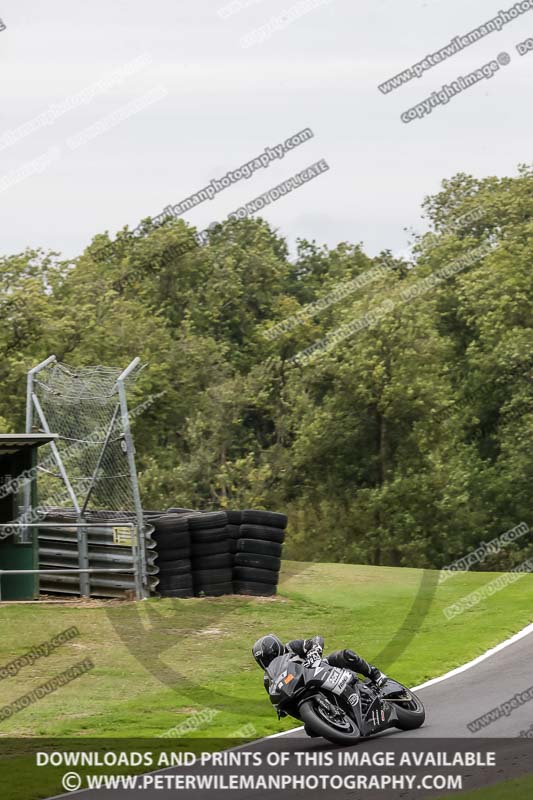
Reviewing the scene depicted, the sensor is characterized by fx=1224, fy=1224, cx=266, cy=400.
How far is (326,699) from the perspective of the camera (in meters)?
11.0

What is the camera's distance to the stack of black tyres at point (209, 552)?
2059cm

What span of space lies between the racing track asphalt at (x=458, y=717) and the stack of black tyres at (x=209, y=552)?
18.0ft

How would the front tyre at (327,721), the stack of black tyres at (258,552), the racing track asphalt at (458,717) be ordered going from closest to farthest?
the racing track asphalt at (458,717), the front tyre at (327,721), the stack of black tyres at (258,552)

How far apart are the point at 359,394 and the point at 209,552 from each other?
2314 centimetres

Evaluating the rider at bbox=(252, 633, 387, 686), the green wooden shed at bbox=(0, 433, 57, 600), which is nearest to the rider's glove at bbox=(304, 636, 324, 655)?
the rider at bbox=(252, 633, 387, 686)

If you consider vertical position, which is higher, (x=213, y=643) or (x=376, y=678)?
(x=376, y=678)

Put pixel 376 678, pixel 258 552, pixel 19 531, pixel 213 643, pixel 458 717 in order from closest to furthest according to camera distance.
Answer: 1. pixel 376 678
2. pixel 458 717
3. pixel 213 643
4. pixel 258 552
5. pixel 19 531

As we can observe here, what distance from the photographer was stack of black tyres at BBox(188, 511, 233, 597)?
20.6 metres

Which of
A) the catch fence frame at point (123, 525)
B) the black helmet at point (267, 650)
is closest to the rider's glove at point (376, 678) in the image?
the black helmet at point (267, 650)

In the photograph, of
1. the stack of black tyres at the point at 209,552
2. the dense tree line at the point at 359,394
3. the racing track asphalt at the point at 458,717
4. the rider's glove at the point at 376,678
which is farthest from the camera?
the dense tree line at the point at 359,394

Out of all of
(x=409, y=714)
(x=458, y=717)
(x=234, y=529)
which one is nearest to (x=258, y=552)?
(x=234, y=529)

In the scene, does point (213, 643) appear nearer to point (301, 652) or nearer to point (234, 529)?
point (234, 529)

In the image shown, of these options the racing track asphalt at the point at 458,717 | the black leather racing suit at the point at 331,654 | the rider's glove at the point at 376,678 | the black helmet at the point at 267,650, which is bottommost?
the racing track asphalt at the point at 458,717

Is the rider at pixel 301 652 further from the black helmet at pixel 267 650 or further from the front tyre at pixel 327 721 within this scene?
the front tyre at pixel 327 721
